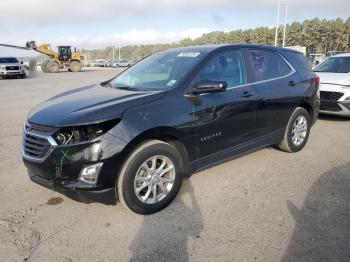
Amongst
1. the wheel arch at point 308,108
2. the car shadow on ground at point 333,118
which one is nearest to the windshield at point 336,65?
the car shadow on ground at point 333,118

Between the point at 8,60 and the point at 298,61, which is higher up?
the point at 8,60

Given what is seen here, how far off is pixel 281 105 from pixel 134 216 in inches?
110

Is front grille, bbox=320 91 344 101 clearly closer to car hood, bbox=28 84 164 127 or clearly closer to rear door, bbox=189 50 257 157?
rear door, bbox=189 50 257 157

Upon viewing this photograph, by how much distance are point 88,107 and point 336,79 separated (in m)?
6.70

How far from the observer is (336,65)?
9164 millimetres

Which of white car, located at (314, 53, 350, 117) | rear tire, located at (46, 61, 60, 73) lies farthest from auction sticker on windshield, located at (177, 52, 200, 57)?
rear tire, located at (46, 61, 60, 73)

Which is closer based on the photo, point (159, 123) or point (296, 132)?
point (159, 123)

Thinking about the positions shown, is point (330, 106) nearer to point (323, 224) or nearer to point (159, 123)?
point (323, 224)

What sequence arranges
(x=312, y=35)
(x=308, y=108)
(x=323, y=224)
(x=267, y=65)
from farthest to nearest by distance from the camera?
1. (x=312, y=35)
2. (x=308, y=108)
3. (x=267, y=65)
4. (x=323, y=224)

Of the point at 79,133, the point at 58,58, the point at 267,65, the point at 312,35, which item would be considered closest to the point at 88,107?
the point at 79,133

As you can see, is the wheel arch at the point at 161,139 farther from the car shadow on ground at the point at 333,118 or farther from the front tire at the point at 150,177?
the car shadow on ground at the point at 333,118

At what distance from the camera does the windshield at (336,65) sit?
8.85m

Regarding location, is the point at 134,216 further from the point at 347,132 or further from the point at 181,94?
the point at 347,132

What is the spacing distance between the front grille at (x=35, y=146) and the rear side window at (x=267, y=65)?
2.86 meters
